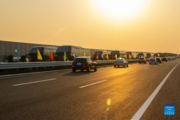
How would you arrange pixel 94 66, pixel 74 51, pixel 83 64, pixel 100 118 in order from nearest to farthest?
pixel 100 118
pixel 83 64
pixel 94 66
pixel 74 51

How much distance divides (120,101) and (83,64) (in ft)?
41.8

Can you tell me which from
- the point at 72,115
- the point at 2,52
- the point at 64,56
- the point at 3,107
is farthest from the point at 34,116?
the point at 2,52

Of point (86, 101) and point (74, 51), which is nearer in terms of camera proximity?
point (86, 101)

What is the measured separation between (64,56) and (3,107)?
2901 cm

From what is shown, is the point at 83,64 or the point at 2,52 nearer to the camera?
the point at 83,64

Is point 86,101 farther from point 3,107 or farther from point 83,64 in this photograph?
point 83,64

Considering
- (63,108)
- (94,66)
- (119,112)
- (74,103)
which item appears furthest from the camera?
(94,66)

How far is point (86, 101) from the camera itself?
5.79 metres

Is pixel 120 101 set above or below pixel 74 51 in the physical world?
below

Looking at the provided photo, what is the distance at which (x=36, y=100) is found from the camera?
19.2 ft

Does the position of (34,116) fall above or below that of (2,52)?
below

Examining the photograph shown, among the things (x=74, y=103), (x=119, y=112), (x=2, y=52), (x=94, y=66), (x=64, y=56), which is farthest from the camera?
(x=2, y=52)

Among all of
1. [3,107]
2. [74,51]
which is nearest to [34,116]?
[3,107]

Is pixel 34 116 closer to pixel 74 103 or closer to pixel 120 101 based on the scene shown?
pixel 74 103
